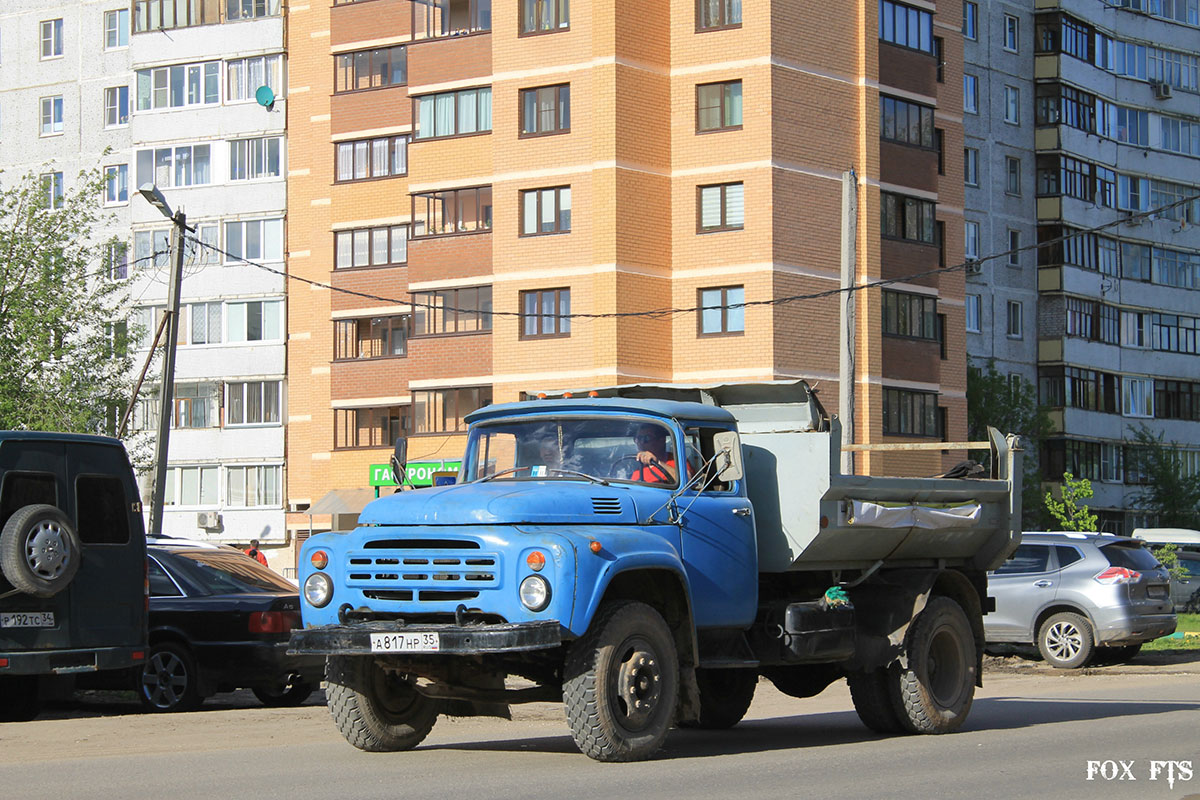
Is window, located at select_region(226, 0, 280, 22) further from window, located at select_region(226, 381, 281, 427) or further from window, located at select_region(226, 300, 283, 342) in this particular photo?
window, located at select_region(226, 381, 281, 427)

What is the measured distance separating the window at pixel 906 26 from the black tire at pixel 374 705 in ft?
142

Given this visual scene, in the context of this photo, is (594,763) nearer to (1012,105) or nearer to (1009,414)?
(1009,414)

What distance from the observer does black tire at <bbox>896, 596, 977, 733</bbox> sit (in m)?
14.4

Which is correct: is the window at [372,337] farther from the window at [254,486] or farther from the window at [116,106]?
the window at [116,106]

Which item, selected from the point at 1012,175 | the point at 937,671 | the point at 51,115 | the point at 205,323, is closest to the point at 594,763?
the point at 937,671

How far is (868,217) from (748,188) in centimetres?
466

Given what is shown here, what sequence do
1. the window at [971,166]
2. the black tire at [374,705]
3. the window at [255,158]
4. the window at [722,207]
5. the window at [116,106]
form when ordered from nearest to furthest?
the black tire at [374,705], the window at [722,207], the window at [255,158], the window at [971,166], the window at [116,106]

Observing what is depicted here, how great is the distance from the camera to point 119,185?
68.9 metres

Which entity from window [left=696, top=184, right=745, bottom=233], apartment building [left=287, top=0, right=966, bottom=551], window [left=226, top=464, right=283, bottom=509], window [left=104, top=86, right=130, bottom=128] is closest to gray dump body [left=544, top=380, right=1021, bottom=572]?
apartment building [left=287, top=0, right=966, bottom=551]

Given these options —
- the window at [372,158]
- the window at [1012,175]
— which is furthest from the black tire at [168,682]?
the window at [1012,175]

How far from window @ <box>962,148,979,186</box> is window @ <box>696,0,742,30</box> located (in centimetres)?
2038

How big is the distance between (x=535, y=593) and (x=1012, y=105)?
61.7 metres

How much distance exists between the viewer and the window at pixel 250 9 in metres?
66.1

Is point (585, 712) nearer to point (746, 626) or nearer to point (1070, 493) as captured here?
point (746, 626)
